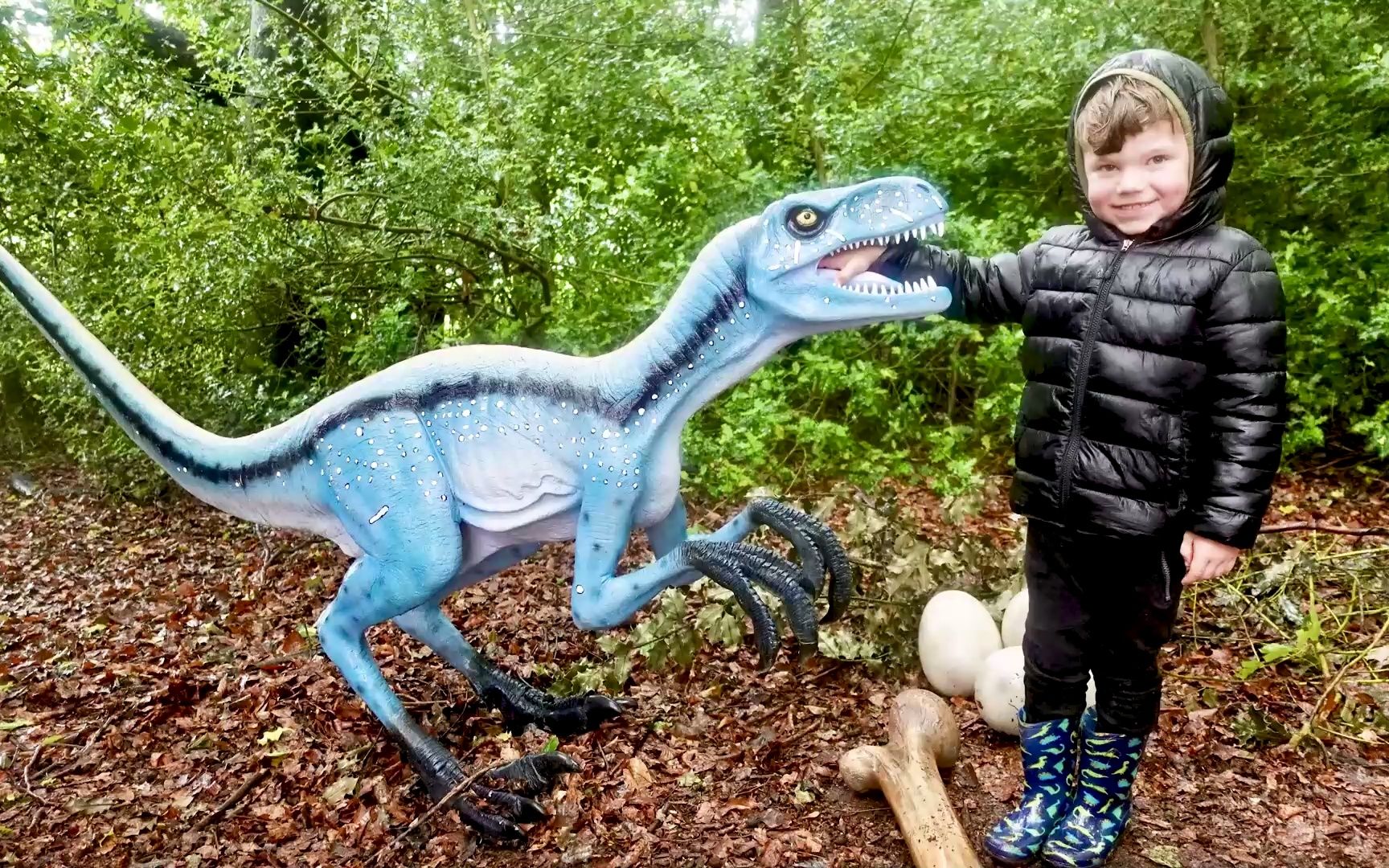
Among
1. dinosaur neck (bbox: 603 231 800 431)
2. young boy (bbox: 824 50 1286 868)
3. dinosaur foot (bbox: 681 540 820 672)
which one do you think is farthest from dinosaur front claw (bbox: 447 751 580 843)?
young boy (bbox: 824 50 1286 868)

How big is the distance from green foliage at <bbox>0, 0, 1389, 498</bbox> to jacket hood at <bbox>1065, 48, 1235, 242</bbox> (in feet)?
8.57

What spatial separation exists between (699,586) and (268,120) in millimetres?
3898

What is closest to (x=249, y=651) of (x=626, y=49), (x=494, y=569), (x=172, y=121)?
(x=494, y=569)

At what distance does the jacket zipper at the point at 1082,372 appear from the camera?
6.49ft

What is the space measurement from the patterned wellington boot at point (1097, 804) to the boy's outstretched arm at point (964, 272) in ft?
3.41

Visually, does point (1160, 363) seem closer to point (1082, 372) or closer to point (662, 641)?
point (1082, 372)

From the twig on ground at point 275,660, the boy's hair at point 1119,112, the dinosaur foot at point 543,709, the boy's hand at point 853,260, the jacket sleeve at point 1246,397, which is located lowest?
the dinosaur foot at point 543,709

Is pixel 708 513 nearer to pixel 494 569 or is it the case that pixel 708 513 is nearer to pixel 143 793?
pixel 494 569

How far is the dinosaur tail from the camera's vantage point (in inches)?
104

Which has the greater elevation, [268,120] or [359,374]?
[268,120]

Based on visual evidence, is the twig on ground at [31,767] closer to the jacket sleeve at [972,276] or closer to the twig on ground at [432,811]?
the twig on ground at [432,811]

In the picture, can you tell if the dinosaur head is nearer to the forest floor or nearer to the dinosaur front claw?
the forest floor

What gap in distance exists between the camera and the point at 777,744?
2912 mm

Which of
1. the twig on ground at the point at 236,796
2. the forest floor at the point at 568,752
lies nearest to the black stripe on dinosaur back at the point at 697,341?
the forest floor at the point at 568,752
